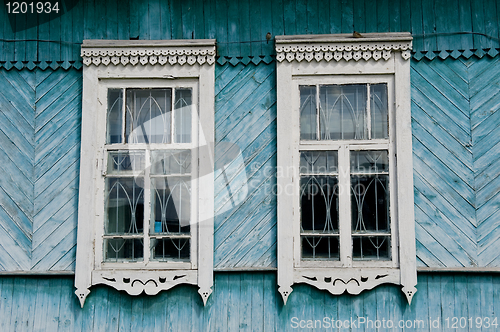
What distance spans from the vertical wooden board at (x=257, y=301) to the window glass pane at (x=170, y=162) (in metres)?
1.00

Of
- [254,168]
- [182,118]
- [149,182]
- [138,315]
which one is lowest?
[138,315]

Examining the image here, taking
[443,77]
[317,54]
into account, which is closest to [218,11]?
[317,54]

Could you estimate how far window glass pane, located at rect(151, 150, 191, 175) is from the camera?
3.37 m

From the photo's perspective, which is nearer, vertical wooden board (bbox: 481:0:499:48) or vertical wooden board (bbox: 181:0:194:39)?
vertical wooden board (bbox: 481:0:499:48)

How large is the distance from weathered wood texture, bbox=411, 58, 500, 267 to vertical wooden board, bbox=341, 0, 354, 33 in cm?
60

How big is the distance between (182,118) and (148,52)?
60 cm

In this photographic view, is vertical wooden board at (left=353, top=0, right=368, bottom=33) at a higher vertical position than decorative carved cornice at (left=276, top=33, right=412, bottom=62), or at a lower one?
higher

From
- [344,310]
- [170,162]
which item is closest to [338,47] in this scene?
[170,162]

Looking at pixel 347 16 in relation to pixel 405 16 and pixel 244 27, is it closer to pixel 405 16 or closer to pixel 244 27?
pixel 405 16

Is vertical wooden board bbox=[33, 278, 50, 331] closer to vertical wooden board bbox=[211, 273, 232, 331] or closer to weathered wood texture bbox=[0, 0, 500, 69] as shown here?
vertical wooden board bbox=[211, 273, 232, 331]

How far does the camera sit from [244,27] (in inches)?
136

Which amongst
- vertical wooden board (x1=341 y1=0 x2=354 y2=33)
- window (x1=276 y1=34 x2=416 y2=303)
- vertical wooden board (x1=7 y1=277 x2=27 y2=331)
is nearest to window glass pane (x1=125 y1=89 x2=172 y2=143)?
window (x1=276 y1=34 x2=416 y2=303)

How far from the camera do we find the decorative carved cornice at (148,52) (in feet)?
11.1

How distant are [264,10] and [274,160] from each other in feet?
4.11
